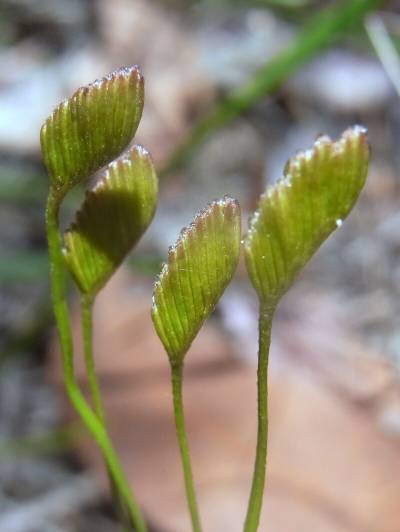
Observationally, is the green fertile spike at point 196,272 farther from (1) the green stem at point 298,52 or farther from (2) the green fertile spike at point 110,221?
(1) the green stem at point 298,52

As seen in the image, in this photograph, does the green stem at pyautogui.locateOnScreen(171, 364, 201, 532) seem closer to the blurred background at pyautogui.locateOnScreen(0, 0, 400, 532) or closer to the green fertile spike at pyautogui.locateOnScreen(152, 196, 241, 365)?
the green fertile spike at pyautogui.locateOnScreen(152, 196, 241, 365)

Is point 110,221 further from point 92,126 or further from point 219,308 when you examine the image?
point 219,308

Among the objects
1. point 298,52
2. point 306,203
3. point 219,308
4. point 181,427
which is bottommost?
point 181,427

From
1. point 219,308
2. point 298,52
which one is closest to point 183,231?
point 298,52

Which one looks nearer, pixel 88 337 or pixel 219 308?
pixel 88 337

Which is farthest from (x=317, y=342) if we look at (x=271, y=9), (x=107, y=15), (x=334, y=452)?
(x=107, y=15)
